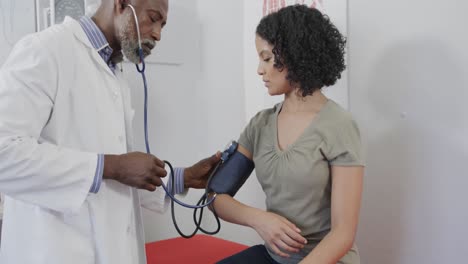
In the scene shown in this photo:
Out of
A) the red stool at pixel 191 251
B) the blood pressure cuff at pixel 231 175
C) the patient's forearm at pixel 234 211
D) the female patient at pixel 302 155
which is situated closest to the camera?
the female patient at pixel 302 155

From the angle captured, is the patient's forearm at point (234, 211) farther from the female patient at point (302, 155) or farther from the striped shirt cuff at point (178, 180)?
the striped shirt cuff at point (178, 180)

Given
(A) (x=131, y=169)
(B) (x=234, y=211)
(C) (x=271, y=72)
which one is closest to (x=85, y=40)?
(A) (x=131, y=169)

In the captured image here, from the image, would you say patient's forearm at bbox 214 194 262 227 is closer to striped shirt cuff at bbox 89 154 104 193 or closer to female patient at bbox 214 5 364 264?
female patient at bbox 214 5 364 264

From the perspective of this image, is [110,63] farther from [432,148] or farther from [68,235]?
[432,148]

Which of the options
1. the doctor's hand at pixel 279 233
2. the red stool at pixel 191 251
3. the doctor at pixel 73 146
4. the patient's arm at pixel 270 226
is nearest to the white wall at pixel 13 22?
the doctor at pixel 73 146

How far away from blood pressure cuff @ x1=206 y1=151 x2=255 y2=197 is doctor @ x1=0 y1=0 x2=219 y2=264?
0.83 feet

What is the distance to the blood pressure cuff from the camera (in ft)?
4.12

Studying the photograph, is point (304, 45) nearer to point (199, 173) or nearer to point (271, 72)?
point (271, 72)

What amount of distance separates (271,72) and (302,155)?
0.27m

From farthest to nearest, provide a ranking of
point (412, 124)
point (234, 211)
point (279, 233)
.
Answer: point (412, 124), point (234, 211), point (279, 233)

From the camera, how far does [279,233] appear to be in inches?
41.6

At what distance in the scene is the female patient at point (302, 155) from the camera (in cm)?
104

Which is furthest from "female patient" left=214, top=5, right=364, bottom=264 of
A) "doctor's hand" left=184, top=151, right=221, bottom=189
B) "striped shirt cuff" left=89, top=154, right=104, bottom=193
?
"striped shirt cuff" left=89, top=154, right=104, bottom=193

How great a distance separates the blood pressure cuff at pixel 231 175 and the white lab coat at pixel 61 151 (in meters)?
0.25
